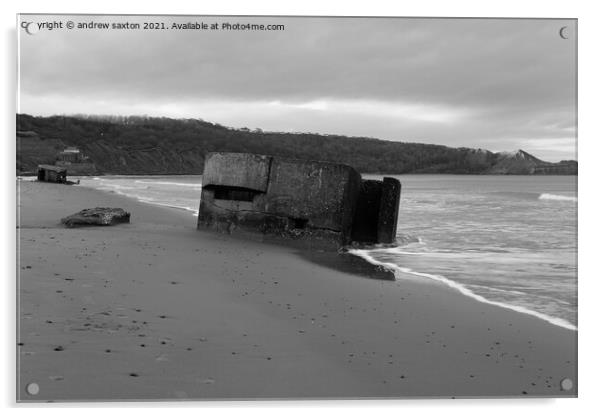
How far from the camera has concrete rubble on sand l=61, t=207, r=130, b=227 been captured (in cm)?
689

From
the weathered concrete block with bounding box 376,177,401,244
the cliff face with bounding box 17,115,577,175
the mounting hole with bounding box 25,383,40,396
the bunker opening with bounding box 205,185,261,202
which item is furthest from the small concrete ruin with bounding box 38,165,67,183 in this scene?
the mounting hole with bounding box 25,383,40,396

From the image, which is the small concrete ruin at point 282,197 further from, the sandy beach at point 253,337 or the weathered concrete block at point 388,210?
the sandy beach at point 253,337

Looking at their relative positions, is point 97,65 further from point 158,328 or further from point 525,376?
point 525,376

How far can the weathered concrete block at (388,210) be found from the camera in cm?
762

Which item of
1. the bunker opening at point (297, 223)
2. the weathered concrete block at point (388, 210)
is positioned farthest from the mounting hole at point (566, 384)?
the weathered concrete block at point (388, 210)

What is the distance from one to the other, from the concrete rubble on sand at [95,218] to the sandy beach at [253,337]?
7.05ft

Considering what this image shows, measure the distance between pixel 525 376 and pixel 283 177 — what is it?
3.84 meters

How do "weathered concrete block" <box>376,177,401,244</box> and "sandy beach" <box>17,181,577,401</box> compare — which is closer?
"sandy beach" <box>17,181,577,401</box>

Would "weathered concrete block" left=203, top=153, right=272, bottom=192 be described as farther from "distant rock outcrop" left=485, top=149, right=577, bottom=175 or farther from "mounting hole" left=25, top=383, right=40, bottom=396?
"mounting hole" left=25, top=383, right=40, bottom=396

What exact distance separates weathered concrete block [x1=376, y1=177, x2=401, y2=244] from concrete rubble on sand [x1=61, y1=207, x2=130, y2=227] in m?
3.36

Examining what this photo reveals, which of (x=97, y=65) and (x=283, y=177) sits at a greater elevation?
(x=97, y=65)

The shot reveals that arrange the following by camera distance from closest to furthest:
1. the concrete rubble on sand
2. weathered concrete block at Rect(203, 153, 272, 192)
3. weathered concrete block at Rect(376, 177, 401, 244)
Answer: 1. weathered concrete block at Rect(203, 153, 272, 192)
2. the concrete rubble on sand
3. weathered concrete block at Rect(376, 177, 401, 244)

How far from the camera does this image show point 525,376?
3.14m

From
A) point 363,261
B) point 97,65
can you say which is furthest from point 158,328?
point 363,261
